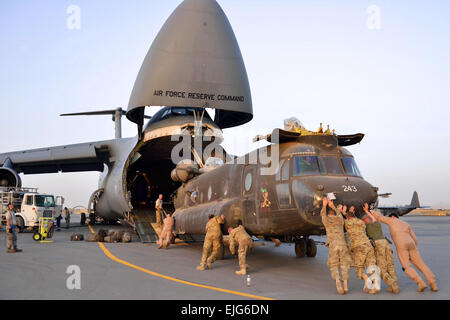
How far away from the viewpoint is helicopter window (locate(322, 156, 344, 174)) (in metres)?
8.38

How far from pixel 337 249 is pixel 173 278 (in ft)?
11.7

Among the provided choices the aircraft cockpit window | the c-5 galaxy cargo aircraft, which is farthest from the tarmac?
the aircraft cockpit window

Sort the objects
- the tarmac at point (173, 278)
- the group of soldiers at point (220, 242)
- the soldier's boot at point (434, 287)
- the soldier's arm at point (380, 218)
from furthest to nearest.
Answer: the group of soldiers at point (220, 242) → the soldier's arm at point (380, 218) → the soldier's boot at point (434, 287) → the tarmac at point (173, 278)

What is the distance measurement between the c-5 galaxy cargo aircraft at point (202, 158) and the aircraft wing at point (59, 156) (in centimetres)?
7

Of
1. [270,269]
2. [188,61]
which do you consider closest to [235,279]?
[270,269]

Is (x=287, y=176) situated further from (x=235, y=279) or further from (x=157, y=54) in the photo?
(x=157, y=54)

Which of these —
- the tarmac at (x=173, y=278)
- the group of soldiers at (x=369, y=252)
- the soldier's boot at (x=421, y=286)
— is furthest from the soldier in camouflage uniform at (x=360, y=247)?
the soldier's boot at (x=421, y=286)

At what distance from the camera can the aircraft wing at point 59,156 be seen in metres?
22.7

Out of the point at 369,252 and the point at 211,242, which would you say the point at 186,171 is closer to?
the point at 211,242

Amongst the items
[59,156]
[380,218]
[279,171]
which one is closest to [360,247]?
[380,218]

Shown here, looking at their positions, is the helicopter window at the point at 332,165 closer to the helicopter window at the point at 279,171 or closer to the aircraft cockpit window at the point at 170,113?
the helicopter window at the point at 279,171

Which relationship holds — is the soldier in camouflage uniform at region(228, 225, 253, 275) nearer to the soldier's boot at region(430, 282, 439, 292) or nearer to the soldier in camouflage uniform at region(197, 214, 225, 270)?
the soldier in camouflage uniform at region(197, 214, 225, 270)
